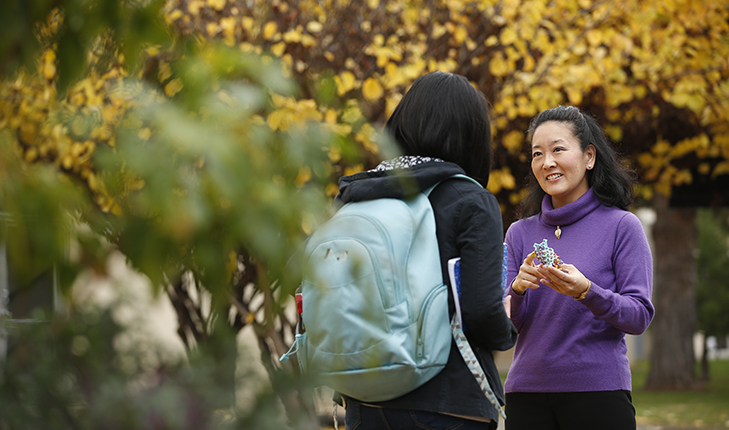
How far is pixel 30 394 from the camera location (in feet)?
3.22

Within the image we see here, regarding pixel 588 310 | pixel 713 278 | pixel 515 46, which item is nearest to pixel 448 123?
pixel 588 310

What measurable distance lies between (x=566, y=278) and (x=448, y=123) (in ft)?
1.93

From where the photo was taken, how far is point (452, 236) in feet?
5.87

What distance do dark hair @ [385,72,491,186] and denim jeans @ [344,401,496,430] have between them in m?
0.66

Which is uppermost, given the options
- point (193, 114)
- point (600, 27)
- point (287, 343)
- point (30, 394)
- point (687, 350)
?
point (600, 27)

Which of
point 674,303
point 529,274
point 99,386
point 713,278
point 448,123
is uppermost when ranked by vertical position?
point 448,123

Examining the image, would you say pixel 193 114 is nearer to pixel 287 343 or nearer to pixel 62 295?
pixel 62 295

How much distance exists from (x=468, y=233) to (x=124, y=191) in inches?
51.2

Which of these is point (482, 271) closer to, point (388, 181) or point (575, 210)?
point (388, 181)

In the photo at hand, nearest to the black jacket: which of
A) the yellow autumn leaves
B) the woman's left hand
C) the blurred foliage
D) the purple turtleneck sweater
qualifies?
the woman's left hand

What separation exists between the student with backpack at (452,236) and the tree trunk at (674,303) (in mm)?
11208

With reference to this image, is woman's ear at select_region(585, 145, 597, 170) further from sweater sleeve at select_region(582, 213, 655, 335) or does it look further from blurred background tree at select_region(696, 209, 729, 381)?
blurred background tree at select_region(696, 209, 729, 381)

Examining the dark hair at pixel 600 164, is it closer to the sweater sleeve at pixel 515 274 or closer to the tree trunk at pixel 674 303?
the sweater sleeve at pixel 515 274

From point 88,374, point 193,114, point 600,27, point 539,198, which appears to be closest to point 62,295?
point 193,114
